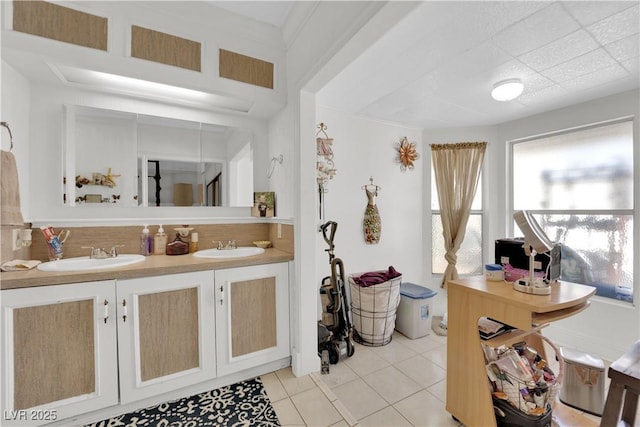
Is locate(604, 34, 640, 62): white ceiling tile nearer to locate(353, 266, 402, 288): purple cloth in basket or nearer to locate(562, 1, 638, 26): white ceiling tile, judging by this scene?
locate(562, 1, 638, 26): white ceiling tile

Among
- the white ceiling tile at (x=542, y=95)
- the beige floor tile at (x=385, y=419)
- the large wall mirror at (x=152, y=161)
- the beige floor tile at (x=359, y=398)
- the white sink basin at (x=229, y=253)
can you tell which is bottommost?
the beige floor tile at (x=359, y=398)

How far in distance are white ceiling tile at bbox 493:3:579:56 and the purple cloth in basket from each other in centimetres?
203

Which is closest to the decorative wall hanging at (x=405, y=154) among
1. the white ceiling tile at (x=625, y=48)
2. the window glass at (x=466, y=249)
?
the window glass at (x=466, y=249)

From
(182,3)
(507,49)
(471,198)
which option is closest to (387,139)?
(471,198)

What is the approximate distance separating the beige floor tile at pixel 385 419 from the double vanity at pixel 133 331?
0.76 meters

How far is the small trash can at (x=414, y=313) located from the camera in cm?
273

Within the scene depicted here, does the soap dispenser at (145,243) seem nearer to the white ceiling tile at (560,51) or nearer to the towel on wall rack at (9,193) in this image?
the towel on wall rack at (9,193)

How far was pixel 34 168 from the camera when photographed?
1.85 m

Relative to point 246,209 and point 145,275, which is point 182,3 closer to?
point 246,209

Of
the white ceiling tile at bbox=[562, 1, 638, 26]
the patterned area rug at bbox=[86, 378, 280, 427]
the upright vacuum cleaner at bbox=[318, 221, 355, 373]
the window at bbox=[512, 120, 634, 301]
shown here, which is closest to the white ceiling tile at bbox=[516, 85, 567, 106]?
the window at bbox=[512, 120, 634, 301]

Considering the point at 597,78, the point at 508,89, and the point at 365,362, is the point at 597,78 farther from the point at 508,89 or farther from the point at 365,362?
the point at 365,362

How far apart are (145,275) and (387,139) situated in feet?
9.27

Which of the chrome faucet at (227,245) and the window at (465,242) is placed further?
the window at (465,242)

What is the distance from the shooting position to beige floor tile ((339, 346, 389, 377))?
2174 mm
